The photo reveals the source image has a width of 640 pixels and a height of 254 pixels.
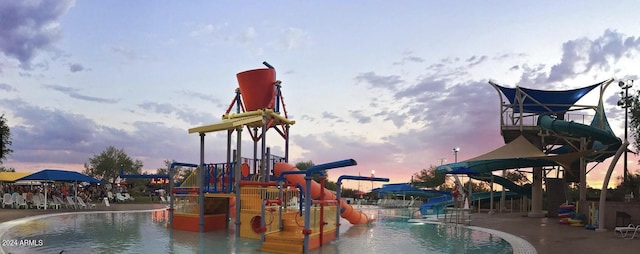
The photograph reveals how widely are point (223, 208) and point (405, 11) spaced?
31.0 ft

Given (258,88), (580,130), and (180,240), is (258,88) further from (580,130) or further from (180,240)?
(580,130)

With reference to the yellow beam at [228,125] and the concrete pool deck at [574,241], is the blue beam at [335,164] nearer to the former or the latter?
the yellow beam at [228,125]

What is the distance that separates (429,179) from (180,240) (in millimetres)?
51024

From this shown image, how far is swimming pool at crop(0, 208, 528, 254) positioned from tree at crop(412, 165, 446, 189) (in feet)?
130

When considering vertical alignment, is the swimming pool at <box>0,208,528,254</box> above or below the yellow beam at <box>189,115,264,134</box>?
below

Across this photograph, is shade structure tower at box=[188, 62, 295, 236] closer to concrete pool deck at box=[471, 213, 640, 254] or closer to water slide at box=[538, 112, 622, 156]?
concrete pool deck at box=[471, 213, 640, 254]

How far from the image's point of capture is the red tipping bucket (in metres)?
16.6

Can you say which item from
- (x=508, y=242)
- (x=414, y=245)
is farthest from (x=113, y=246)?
(x=508, y=242)

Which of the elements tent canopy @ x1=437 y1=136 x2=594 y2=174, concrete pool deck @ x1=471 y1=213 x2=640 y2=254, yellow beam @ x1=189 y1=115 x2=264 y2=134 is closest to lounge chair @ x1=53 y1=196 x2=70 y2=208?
yellow beam @ x1=189 y1=115 x2=264 y2=134

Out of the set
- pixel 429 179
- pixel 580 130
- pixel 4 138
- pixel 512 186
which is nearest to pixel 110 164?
pixel 4 138

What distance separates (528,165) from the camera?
2456cm

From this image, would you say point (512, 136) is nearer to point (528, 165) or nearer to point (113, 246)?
point (528, 165)

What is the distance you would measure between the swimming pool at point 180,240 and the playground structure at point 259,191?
1.74 feet

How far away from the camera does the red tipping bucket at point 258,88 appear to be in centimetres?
1658
